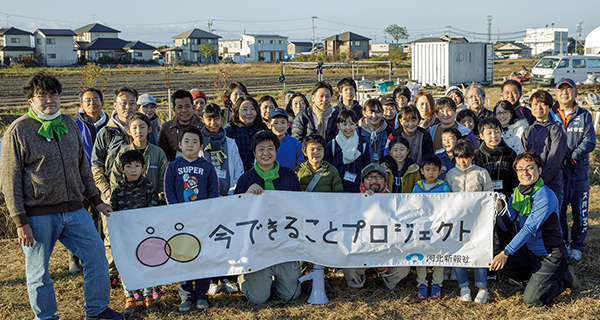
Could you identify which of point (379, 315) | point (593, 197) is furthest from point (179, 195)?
point (593, 197)

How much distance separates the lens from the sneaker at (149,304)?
15.5 feet

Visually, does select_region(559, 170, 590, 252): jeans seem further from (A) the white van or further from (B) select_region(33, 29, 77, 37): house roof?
(B) select_region(33, 29, 77, 37): house roof

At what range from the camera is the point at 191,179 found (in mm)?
4918

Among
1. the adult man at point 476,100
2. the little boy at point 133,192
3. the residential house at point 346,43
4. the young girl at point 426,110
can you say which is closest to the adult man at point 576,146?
the adult man at point 476,100

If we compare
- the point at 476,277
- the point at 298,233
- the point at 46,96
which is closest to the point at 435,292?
the point at 476,277

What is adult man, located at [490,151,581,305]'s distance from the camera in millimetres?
4695

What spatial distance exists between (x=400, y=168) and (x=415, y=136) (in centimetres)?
55

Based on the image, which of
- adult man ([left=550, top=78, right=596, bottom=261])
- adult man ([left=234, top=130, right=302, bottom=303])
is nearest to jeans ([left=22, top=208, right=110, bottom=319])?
adult man ([left=234, top=130, right=302, bottom=303])

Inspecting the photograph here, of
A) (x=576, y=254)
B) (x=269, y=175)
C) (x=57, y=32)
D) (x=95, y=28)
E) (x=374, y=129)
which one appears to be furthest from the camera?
(x=95, y=28)

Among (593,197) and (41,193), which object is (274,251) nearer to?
(41,193)

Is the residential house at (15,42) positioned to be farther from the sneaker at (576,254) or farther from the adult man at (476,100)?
the sneaker at (576,254)

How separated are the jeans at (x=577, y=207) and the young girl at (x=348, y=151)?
2.46 meters

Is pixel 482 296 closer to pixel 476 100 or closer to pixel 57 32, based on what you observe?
pixel 476 100

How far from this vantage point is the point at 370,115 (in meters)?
5.96
